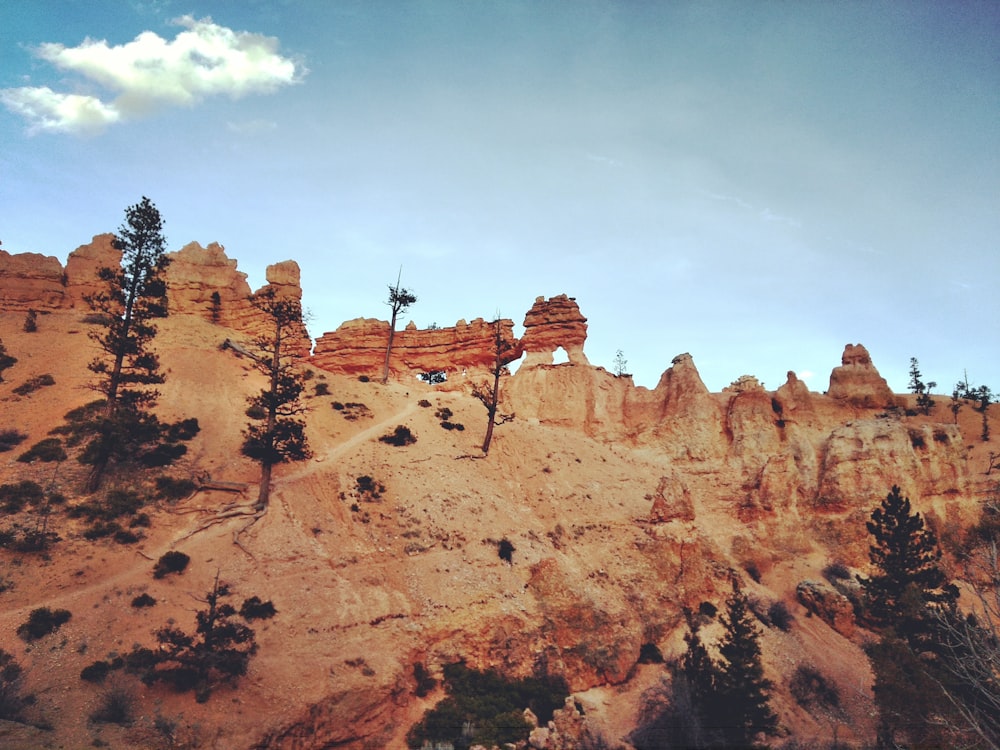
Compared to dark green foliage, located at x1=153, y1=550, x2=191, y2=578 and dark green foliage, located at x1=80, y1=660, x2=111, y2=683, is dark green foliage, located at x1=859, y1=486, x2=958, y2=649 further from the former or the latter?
dark green foliage, located at x1=80, y1=660, x2=111, y2=683

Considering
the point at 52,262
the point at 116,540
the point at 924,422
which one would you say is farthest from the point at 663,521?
the point at 52,262

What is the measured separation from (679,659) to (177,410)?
39.7m

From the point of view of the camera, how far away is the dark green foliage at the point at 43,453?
37.6 m

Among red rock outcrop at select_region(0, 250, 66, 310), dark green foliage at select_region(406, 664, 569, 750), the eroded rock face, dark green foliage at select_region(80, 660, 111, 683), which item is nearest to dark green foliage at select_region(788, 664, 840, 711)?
dark green foliage at select_region(406, 664, 569, 750)

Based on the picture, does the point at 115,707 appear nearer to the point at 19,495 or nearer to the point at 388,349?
the point at 19,495

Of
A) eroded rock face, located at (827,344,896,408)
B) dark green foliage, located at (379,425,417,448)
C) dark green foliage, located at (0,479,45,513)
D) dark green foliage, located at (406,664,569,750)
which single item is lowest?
dark green foliage, located at (406,664,569,750)

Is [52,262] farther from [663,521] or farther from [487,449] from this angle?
[663,521]

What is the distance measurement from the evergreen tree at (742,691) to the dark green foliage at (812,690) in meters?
2.43

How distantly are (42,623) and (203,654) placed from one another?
23.2 feet

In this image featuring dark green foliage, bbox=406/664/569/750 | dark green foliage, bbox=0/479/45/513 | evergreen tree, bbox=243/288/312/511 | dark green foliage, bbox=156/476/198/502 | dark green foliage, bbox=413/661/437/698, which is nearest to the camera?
dark green foliage, bbox=406/664/569/750

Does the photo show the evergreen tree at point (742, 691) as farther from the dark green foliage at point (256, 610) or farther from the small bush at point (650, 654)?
the dark green foliage at point (256, 610)

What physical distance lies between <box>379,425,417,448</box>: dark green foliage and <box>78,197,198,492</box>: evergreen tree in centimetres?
1432

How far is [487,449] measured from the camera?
52688 mm

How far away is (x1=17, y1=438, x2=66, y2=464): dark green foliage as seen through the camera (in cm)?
3756
